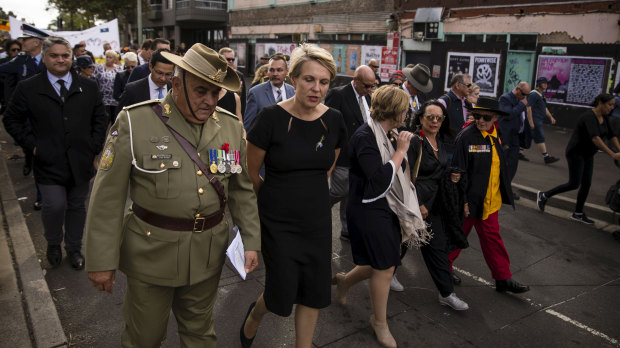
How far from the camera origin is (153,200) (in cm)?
240

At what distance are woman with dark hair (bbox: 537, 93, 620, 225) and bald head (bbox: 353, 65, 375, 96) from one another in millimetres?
3384

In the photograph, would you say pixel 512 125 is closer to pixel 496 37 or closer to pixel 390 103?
pixel 390 103

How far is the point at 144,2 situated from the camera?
43.0 m

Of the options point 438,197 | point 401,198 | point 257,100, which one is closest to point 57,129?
point 257,100

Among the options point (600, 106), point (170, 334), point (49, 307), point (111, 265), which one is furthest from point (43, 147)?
point (600, 106)

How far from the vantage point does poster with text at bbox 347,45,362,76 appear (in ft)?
80.0

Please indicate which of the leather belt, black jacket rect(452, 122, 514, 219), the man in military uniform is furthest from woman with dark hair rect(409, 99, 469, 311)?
the leather belt

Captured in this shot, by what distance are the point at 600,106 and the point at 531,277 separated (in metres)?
3.19

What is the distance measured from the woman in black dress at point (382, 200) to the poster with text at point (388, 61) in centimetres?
1978

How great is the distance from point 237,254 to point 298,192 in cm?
56

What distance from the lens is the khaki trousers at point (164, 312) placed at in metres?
2.52

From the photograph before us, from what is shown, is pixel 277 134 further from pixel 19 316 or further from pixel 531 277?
pixel 531 277

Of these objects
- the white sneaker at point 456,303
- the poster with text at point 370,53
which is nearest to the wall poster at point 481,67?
the poster with text at point 370,53

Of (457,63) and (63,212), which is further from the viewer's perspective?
(457,63)
